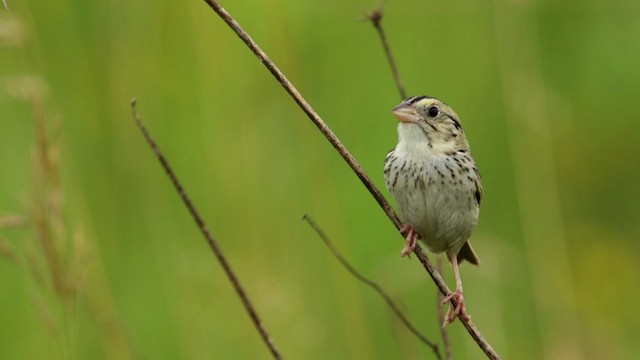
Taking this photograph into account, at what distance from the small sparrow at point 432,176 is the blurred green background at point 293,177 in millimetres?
329

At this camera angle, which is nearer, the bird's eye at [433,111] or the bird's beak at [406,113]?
the bird's beak at [406,113]

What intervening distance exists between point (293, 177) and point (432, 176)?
1854 millimetres

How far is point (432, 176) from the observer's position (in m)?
4.14

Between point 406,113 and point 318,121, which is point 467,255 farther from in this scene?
point 318,121

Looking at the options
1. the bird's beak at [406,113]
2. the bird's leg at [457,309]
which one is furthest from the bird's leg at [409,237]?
the bird's beak at [406,113]

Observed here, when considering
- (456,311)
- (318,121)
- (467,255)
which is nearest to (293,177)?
(467,255)

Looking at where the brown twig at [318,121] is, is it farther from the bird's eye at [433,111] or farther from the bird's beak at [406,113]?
the bird's eye at [433,111]

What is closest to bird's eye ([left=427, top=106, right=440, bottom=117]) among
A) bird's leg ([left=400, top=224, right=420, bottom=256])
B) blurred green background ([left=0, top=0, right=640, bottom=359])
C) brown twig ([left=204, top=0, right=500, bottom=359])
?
bird's leg ([left=400, top=224, right=420, bottom=256])

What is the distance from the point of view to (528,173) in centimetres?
516

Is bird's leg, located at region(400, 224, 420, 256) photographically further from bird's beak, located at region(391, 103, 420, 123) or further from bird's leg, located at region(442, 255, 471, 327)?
bird's beak, located at region(391, 103, 420, 123)

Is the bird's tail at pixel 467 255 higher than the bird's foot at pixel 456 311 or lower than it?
lower

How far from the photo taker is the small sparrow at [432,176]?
413 cm

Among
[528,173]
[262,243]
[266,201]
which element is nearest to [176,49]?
[266,201]

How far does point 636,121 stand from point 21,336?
11.1 ft
